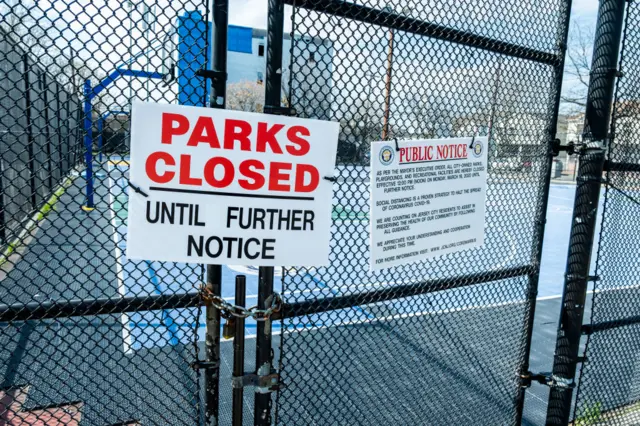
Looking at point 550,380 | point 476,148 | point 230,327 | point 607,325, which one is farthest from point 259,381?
point 607,325

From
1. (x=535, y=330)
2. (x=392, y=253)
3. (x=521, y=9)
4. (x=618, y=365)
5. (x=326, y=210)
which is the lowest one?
(x=535, y=330)

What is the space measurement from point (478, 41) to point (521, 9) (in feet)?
1.65

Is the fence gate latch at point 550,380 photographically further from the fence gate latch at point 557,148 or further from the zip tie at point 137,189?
the zip tie at point 137,189

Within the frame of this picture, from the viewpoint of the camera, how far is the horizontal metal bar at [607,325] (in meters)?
3.07

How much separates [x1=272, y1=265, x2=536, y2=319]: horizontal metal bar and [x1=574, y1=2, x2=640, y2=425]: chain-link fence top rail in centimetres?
67

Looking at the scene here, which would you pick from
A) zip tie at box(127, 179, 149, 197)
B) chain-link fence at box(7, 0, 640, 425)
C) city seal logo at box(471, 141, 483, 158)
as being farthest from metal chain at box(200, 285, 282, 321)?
city seal logo at box(471, 141, 483, 158)

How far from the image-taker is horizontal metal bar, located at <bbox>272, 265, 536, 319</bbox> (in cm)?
215

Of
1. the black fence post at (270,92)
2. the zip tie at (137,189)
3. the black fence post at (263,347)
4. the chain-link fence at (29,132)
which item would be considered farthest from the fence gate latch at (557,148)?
the chain-link fence at (29,132)

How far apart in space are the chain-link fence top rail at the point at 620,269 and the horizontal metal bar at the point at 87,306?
259 cm

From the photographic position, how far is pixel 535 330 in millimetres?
6402

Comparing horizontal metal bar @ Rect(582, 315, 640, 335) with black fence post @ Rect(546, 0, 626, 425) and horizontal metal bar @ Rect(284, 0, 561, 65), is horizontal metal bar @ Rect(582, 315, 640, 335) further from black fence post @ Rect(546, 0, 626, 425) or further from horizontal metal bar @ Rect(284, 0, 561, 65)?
horizontal metal bar @ Rect(284, 0, 561, 65)

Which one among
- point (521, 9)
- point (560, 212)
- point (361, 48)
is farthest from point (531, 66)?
point (560, 212)

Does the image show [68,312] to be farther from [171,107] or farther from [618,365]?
[618,365]

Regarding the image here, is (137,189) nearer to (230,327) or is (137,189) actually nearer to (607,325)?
Answer: (230,327)
